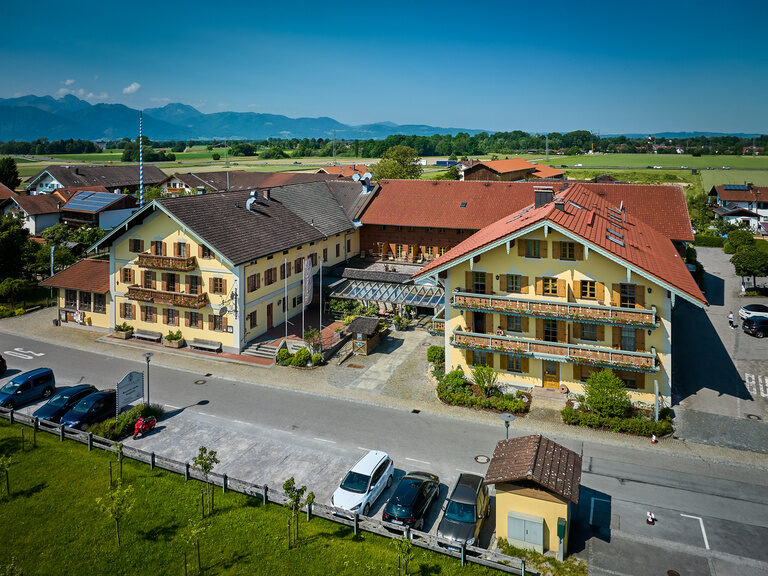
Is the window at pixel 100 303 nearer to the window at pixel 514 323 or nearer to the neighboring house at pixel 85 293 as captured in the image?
the neighboring house at pixel 85 293

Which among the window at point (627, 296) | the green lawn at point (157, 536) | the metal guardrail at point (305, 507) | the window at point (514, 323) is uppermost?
the window at point (627, 296)

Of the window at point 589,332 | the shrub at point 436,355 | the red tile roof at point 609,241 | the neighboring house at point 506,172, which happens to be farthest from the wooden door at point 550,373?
the neighboring house at point 506,172

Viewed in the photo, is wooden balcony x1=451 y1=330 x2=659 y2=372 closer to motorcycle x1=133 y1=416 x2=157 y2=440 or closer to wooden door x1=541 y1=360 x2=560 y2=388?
wooden door x1=541 y1=360 x2=560 y2=388

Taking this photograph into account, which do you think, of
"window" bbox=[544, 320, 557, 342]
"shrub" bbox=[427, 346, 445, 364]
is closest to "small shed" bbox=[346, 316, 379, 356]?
"shrub" bbox=[427, 346, 445, 364]

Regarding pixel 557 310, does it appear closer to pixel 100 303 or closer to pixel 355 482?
pixel 355 482

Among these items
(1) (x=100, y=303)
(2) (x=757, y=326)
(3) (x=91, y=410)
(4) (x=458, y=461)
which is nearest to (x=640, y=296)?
(4) (x=458, y=461)
